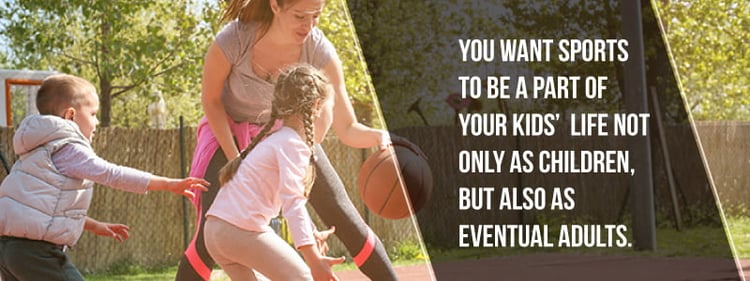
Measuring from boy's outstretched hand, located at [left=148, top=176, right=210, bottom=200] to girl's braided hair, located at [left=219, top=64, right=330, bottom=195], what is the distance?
0.19 m

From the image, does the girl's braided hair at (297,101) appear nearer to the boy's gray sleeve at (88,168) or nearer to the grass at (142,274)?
the boy's gray sleeve at (88,168)

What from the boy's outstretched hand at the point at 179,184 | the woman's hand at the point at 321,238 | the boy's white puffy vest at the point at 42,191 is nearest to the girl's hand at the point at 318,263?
the woman's hand at the point at 321,238

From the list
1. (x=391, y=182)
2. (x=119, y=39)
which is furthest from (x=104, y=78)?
(x=391, y=182)

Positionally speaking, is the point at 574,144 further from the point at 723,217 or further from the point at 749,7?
the point at 749,7

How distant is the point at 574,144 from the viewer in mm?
16844

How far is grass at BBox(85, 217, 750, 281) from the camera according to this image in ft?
38.2

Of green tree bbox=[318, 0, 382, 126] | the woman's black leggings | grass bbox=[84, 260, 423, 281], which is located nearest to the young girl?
the woman's black leggings

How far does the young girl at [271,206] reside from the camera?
4273 mm

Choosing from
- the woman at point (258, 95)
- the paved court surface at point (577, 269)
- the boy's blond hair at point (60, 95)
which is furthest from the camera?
the paved court surface at point (577, 269)

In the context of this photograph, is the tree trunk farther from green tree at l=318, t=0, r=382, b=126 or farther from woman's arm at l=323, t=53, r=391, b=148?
woman's arm at l=323, t=53, r=391, b=148

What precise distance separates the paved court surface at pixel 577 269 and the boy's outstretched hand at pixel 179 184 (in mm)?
5575

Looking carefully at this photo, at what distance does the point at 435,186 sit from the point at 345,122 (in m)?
9.64

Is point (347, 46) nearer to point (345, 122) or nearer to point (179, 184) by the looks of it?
point (345, 122)

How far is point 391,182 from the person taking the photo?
650 centimetres
